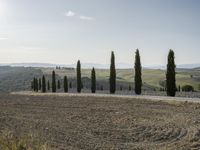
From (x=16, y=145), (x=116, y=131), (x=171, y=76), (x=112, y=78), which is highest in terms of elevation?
(x=171, y=76)

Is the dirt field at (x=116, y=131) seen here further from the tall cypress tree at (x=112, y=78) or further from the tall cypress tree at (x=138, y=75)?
the tall cypress tree at (x=112, y=78)

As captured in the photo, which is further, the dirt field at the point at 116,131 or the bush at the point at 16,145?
the dirt field at the point at 116,131

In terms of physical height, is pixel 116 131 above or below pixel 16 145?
below

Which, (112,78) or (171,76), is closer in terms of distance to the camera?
(171,76)

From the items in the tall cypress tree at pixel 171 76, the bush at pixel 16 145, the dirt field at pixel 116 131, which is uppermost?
the tall cypress tree at pixel 171 76

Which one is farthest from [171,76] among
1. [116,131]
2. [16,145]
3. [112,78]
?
[16,145]

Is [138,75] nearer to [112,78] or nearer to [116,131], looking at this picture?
[112,78]

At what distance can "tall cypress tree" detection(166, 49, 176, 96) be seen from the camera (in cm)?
5297

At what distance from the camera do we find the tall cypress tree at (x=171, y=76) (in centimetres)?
5297

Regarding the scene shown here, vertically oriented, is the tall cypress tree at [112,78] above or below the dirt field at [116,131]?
above

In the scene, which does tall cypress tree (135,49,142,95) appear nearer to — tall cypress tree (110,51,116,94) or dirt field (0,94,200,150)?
tall cypress tree (110,51,116,94)

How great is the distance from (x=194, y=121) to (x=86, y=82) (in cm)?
12862

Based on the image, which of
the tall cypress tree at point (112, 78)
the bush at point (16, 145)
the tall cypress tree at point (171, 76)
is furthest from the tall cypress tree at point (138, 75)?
the bush at point (16, 145)

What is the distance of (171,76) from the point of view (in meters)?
53.6
